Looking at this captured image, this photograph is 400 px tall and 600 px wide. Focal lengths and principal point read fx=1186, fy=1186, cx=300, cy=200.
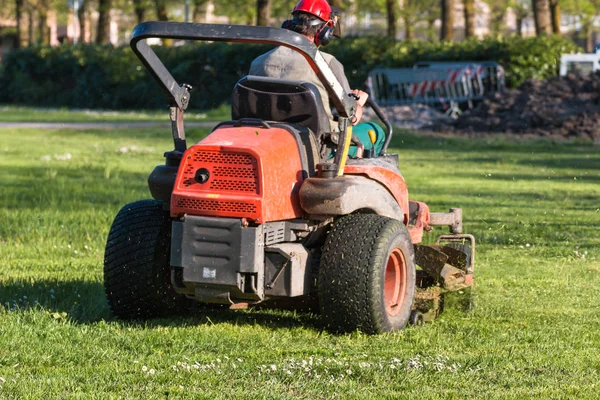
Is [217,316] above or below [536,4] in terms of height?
Answer: below

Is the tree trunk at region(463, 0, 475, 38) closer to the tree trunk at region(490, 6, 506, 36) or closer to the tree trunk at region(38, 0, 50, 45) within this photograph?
the tree trunk at region(38, 0, 50, 45)

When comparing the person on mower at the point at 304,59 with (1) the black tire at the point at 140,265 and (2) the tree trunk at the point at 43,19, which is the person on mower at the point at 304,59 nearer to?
(1) the black tire at the point at 140,265

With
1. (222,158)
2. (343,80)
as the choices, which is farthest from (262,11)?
(222,158)

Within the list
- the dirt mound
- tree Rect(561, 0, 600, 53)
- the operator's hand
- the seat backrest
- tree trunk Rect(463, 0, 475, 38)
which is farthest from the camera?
tree Rect(561, 0, 600, 53)

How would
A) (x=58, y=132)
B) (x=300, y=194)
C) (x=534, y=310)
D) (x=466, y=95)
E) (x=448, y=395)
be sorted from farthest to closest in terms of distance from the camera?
(x=466, y=95)
(x=58, y=132)
(x=534, y=310)
(x=300, y=194)
(x=448, y=395)

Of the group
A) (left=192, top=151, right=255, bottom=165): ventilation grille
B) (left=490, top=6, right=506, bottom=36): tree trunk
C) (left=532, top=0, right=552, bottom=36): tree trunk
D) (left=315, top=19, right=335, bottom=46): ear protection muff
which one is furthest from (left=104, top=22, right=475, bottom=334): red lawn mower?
(left=490, top=6, right=506, bottom=36): tree trunk

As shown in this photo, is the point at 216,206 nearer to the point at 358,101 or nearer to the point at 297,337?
the point at 297,337

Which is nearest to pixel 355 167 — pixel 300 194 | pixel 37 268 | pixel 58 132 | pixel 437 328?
pixel 300 194

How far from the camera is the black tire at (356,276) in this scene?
6660 millimetres

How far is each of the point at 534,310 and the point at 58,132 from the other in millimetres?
21034

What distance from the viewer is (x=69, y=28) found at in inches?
4569

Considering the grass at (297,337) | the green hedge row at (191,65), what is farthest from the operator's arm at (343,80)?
the green hedge row at (191,65)

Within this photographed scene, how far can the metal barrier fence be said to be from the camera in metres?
31.8

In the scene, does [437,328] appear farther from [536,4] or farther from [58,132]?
[536,4]
